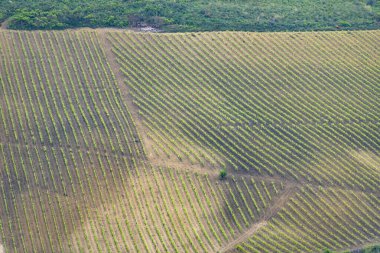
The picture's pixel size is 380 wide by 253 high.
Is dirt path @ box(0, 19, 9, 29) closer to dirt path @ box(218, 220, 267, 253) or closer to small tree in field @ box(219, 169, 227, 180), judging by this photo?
small tree in field @ box(219, 169, 227, 180)

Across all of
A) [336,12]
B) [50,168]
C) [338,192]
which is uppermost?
[336,12]

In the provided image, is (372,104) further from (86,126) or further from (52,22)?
(52,22)

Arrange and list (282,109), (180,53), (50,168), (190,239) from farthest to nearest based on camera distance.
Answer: (180,53) < (282,109) < (50,168) < (190,239)

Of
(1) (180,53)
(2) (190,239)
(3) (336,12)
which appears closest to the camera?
(2) (190,239)

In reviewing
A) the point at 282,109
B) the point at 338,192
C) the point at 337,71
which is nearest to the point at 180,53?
the point at 282,109

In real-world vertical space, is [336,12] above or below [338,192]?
above

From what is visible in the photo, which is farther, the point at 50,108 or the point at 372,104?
the point at 372,104

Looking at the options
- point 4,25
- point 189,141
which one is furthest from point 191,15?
point 4,25

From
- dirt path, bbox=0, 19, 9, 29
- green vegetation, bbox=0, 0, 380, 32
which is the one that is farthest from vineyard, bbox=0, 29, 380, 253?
dirt path, bbox=0, 19, 9, 29

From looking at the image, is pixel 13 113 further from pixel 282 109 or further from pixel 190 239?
pixel 282 109
